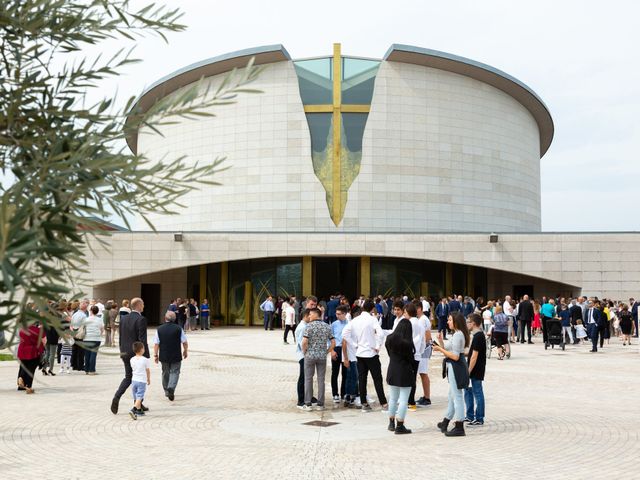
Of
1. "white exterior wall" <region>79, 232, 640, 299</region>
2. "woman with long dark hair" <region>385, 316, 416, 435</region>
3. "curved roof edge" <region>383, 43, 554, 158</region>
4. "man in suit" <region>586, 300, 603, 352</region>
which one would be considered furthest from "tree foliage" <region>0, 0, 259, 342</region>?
"curved roof edge" <region>383, 43, 554, 158</region>

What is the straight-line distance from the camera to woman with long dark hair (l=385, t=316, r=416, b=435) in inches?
351

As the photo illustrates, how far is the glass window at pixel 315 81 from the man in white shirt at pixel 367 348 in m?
29.7

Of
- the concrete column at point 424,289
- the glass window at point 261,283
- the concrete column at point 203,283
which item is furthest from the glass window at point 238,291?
the concrete column at point 424,289

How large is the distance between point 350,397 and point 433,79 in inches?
1288

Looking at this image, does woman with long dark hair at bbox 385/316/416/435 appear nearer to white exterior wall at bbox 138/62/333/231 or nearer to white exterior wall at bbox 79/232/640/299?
white exterior wall at bbox 79/232/640/299

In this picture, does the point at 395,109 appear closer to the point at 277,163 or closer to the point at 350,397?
the point at 277,163

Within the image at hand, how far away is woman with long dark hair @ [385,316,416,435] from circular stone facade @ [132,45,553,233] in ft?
96.8

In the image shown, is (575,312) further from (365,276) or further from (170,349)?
(170,349)

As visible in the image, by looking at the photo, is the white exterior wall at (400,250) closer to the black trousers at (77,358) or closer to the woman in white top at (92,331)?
the black trousers at (77,358)

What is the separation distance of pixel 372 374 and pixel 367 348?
0.43 meters

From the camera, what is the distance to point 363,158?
38812mm

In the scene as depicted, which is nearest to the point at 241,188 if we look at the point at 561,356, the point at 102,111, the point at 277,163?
the point at 277,163

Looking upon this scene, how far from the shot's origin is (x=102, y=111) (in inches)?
143

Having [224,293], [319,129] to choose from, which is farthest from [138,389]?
[319,129]
